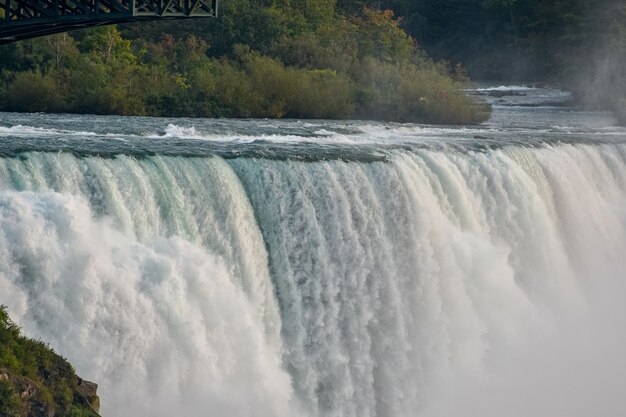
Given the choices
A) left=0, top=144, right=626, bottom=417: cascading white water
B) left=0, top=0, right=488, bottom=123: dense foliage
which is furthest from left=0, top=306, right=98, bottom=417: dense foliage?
left=0, top=0, right=488, bottom=123: dense foliage

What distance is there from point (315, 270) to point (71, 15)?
702 cm

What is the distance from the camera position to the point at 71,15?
24.9 m

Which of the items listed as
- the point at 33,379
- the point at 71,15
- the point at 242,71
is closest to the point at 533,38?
the point at 242,71

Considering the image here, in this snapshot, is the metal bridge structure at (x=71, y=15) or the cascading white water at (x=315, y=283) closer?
the cascading white water at (x=315, y=283)

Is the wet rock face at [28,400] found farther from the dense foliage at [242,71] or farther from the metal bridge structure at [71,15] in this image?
the dense foliage at [242,71]

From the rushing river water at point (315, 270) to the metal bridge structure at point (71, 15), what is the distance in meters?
2.01

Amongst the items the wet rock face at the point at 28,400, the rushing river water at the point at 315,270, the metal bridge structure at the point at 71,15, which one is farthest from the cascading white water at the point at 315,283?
the metal bridge structure at the point at 71,15

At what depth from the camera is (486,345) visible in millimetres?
23844

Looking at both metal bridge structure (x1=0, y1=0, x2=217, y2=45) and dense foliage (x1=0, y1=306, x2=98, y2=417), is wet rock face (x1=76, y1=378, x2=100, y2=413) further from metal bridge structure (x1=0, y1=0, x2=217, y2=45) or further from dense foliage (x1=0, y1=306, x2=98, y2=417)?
metal bridge structure (x1=0, y1=0, x2=217, y2=45)

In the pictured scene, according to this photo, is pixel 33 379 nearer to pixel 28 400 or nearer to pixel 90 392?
pixel 28 400

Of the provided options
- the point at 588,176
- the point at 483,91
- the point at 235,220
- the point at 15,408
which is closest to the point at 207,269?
the point at 235,220

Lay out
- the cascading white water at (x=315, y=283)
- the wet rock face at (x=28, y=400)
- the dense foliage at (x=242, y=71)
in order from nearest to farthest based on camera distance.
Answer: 1. the wet rock face at (x=28, y=400)
2. the cascading white water at (x=315, y=283)
3. the dense foliage at (x=242, y=71)

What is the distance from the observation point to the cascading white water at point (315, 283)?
1789cm

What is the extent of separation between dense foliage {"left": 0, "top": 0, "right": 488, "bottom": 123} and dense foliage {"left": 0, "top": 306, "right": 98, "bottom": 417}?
71.6ft
